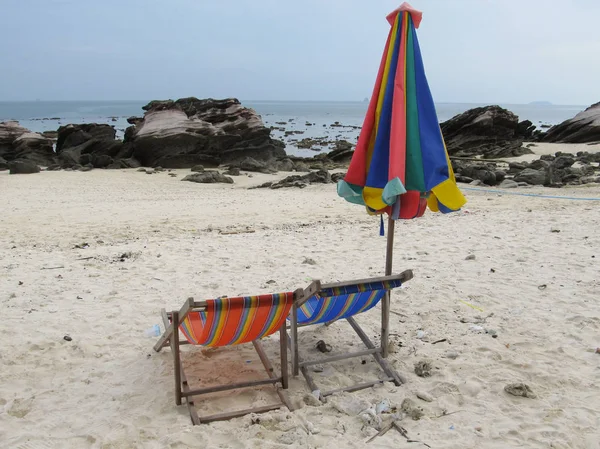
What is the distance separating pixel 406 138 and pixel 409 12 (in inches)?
34.7

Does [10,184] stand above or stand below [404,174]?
below

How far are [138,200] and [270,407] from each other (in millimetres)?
11435

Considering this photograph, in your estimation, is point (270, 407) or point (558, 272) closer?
point (270, 407)

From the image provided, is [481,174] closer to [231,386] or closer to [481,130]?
[231,386]

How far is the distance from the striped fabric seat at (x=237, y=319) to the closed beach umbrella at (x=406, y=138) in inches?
42.0

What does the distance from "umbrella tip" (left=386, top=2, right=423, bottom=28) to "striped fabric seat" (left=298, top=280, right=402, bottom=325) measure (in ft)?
6.11

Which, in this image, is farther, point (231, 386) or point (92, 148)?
point (92, 148)

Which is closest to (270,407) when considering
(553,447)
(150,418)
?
(150,418)

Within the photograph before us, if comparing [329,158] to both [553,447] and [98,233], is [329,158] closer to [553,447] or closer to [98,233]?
[98,233]

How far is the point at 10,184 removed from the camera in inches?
658

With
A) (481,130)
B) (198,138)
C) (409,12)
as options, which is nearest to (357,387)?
(409,12)

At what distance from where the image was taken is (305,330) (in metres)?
4.70

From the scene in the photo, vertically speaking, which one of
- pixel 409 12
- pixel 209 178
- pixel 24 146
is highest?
pixel 409 12

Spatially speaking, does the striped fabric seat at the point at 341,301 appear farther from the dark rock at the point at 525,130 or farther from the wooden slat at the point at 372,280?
the dark rock at the point at 525,130
